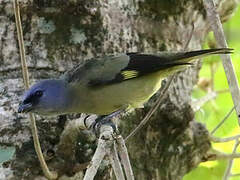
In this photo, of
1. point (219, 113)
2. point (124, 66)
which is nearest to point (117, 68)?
point (124, 66)

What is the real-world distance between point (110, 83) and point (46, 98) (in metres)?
0.32

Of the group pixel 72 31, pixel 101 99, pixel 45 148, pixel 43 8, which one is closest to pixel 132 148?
pixel 101 99

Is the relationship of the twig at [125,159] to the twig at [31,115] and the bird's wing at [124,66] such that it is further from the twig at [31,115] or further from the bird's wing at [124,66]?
the bird's wing at [124,66]

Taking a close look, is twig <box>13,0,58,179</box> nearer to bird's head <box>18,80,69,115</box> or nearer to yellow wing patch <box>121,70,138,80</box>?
bird's head <box>18,80,69,115</box>

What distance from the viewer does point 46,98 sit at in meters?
2.58

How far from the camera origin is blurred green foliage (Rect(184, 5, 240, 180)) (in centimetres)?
317

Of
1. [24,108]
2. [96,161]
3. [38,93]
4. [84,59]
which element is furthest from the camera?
[84,59]

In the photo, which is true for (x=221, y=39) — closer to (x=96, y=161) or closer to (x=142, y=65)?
(x=142, y=65)

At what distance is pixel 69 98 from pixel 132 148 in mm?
388

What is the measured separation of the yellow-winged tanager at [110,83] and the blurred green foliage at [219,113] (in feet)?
1.74

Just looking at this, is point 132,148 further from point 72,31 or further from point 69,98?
point 72,31

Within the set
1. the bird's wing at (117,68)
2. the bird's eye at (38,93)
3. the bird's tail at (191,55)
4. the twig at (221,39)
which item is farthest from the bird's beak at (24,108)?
the twig at (221,39)

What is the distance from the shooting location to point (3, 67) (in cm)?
251

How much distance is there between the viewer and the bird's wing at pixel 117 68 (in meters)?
2.56
